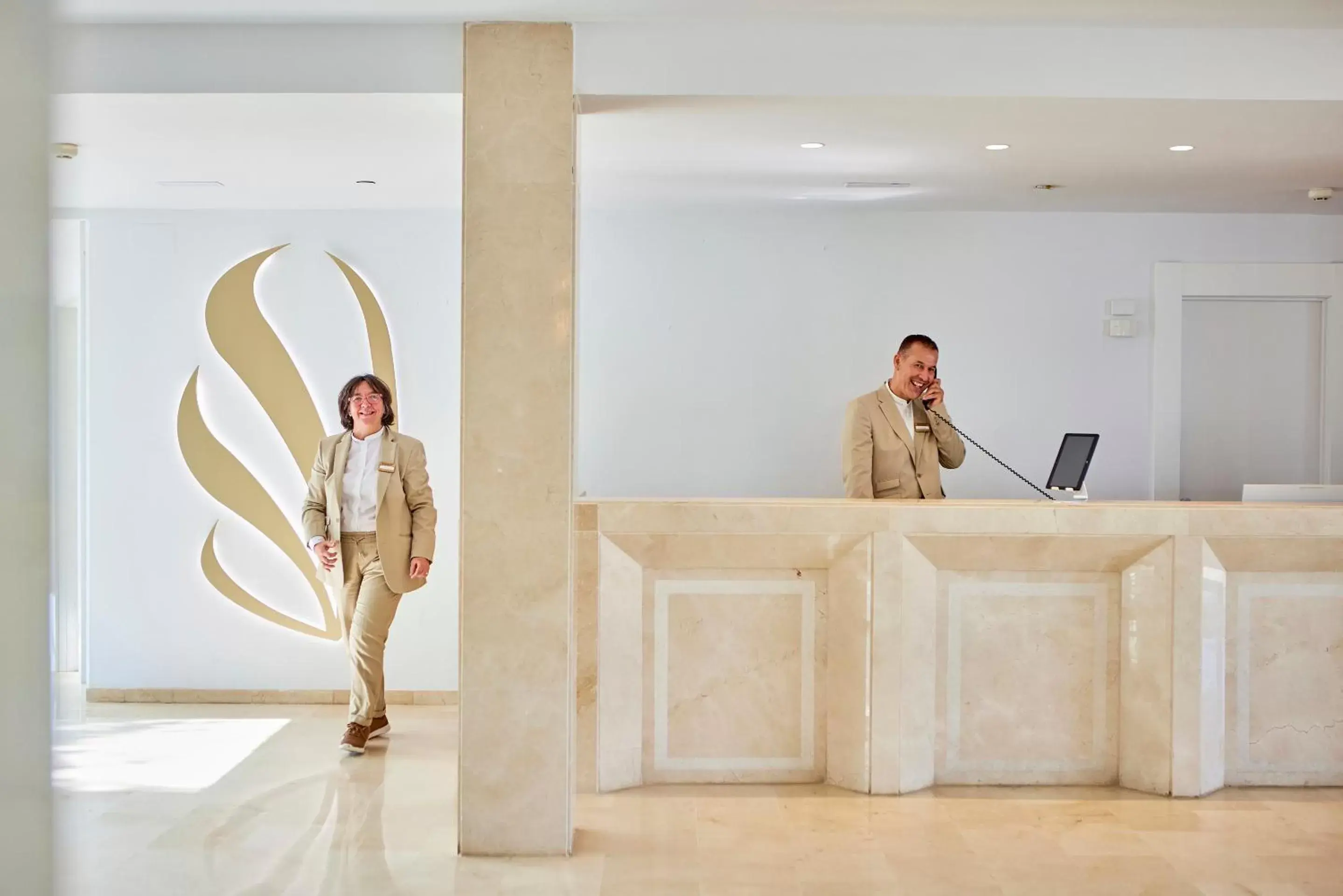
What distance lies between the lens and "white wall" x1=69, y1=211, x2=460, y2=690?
6.23 meters

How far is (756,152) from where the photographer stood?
477 cm

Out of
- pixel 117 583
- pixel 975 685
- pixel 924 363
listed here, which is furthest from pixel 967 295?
pixel 117 583

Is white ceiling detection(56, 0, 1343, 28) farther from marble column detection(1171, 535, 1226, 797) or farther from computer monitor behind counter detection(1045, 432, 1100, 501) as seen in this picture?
marble column detection(1171, 535, 1226, 797)

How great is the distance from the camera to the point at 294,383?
6246 mm

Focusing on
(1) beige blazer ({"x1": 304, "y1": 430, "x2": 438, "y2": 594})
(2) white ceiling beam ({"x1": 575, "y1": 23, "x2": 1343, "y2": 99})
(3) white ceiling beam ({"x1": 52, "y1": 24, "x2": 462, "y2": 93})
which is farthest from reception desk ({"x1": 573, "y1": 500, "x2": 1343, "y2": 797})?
(3) white ceiling beam ({"x1": 52, "y1": 24, "x2": 462, "y2": 93})

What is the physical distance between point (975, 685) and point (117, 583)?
180 inches

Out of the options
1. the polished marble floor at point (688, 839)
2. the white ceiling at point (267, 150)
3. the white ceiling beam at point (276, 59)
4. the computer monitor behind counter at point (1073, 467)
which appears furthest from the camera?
the computer monitor behind counter at point (1073, 467)

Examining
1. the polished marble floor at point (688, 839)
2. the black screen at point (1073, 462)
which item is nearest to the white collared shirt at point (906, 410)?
the black screen at point (1073, 462)

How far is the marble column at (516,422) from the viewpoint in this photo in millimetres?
3725

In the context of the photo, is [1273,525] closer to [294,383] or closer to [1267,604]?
[1267,604]

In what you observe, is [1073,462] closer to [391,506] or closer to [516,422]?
[516,422]

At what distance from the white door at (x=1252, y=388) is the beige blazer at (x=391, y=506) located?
406cm

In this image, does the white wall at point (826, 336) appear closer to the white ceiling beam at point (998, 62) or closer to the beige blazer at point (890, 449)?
the beige blazer at point (890, 449)

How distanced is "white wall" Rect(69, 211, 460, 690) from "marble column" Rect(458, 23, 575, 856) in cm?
253
